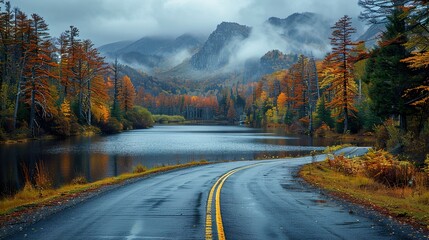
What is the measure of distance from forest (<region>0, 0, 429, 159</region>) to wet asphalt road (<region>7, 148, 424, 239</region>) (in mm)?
7681

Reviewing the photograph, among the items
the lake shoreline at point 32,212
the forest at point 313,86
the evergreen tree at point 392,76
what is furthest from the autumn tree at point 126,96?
the lake shoreline at point 32,212

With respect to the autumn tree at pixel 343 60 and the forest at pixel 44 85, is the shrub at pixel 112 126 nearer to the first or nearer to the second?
the forest at pixel 44 85

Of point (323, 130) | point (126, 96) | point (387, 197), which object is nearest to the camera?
point (387, 197)

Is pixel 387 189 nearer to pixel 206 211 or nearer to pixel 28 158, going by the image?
pixel 206 211

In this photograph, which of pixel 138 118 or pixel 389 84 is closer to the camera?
pixel 389 84

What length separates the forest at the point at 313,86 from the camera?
26.1 meters

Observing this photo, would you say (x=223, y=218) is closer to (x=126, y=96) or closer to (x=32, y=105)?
(x=32, y=105)

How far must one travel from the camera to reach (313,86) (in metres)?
95.4

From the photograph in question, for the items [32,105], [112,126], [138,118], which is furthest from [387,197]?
[138,118]

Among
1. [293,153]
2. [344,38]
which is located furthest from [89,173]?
[344,38]

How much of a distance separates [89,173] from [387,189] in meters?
20.0

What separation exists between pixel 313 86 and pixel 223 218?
89888 millimetres

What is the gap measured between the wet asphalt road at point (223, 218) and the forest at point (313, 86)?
7.68 meters

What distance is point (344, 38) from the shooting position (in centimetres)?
5512
